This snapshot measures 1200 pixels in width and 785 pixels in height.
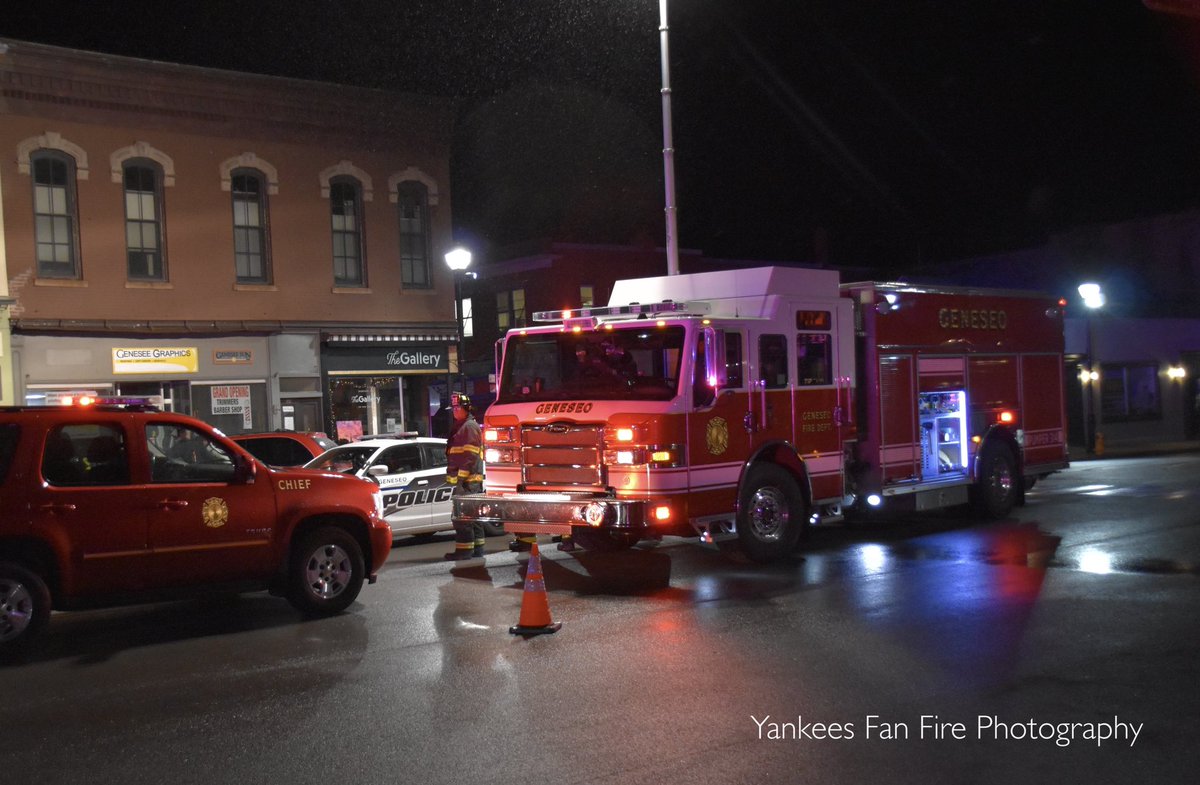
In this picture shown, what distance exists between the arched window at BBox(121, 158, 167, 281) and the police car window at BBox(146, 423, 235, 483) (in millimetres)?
13315

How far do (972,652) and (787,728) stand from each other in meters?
2.26

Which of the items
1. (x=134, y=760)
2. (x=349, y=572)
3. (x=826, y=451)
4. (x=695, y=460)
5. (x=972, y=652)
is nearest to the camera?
(x=134, y=760)

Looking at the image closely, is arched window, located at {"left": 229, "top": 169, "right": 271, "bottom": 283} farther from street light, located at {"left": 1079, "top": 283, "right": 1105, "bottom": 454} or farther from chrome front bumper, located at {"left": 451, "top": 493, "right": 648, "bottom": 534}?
street light, located at {"left": 1079, "top": 283, "right": 1105, "bottom": 454}

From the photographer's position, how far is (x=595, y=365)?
1171 centimetres

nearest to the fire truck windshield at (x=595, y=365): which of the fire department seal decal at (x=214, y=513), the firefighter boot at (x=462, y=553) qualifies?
the firefighter boot at (x=462, y=553)

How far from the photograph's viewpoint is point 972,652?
25.7 ft

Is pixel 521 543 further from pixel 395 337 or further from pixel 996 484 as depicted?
pixel 395 337

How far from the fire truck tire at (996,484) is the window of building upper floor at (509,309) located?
25.1m

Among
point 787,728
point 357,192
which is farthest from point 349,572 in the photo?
point 357,192

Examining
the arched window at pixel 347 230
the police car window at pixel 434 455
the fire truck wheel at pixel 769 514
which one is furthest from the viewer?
the arched window at pixel 347 230

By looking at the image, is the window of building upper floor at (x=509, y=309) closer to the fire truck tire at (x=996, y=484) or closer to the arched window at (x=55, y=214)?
the arched window at (x=55, y=214)

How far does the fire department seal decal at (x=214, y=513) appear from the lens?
928 centimetres

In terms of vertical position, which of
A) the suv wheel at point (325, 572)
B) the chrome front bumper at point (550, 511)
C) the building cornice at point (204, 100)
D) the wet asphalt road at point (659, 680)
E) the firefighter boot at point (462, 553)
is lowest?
the wet asphalt road at point (659, 680)

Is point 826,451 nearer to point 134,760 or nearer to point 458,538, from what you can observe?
point 458,538
